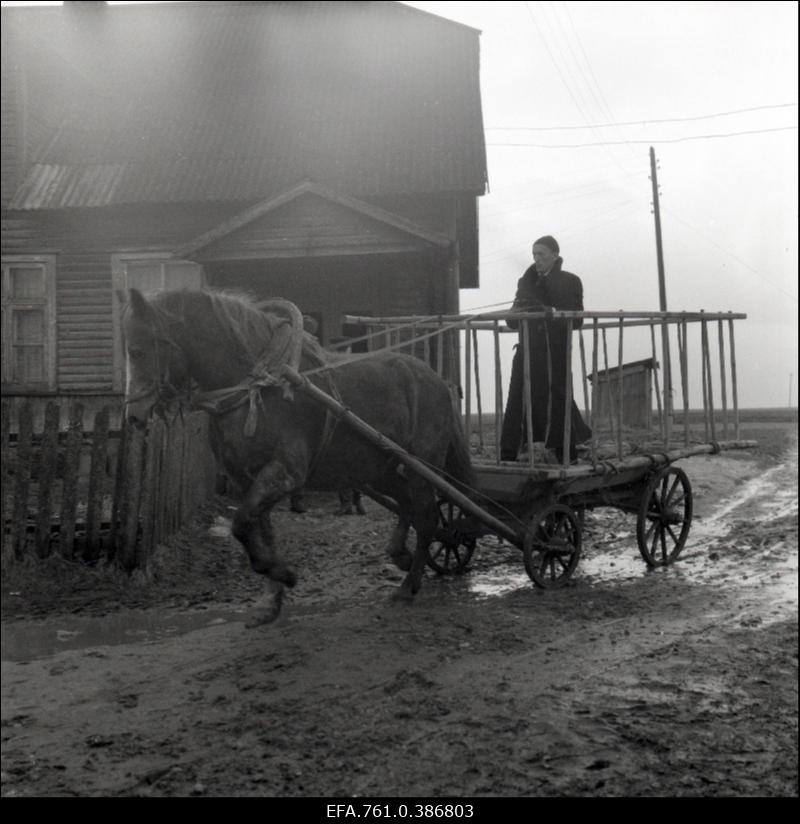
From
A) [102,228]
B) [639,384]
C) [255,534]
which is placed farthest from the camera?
[102,228]

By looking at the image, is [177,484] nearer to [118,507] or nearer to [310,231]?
[310,231]

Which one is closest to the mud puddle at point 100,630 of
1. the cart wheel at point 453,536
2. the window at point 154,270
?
the window at point 154,270

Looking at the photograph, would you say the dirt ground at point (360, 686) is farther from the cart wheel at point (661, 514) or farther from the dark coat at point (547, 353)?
the dark coat at point (547, 353)

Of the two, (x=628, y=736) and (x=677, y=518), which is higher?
(x=677, y=518)

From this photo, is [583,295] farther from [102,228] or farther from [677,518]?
[677,518]

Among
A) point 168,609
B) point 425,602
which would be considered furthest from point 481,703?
point 168,609

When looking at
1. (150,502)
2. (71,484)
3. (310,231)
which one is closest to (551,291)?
(310,231)

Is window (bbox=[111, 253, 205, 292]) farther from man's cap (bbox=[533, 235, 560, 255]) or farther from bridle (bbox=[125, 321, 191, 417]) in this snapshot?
man's cap (bbox=[533, 235, 560, 255])
